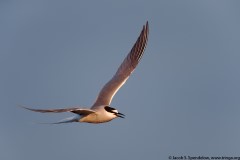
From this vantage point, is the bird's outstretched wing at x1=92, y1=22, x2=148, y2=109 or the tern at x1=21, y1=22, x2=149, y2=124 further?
the bird's outstretched wing at x1=92, y1=22, x2=148, y2=109

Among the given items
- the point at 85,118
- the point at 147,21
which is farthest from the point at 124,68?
the point at 85,118

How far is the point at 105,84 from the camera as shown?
19594 millimetres

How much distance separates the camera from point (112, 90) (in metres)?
19.0

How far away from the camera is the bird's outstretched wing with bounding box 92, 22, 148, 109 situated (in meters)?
19.1

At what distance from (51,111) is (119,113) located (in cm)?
458

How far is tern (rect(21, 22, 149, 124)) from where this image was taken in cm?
1692

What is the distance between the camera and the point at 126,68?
1980 cm

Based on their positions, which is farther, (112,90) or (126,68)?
(126,68)

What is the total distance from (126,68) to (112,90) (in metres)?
1.13

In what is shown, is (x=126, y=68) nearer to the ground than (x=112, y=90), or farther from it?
farther from it

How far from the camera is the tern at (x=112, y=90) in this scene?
16919 mm

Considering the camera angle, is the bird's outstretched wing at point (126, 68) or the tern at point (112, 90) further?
the bird's outstretched wing at point (126, 68)

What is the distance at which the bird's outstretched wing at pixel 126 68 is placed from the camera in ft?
62.5

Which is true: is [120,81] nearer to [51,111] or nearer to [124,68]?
[124,68]
